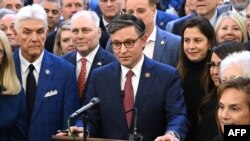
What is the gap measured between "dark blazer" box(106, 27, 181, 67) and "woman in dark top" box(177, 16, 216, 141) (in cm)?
43

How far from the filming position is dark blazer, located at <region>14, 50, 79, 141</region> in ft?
24.1

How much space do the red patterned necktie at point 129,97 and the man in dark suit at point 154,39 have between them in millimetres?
1247

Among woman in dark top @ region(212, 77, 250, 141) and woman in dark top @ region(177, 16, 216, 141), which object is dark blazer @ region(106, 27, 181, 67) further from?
woman in dark top @ region(212, 77, 250, 141)

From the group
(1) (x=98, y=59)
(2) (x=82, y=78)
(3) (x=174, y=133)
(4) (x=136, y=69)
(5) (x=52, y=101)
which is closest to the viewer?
(3) (x=174, y=133)

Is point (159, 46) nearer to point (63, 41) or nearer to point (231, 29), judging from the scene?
point (231, 29)

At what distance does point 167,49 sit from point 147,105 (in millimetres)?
1491

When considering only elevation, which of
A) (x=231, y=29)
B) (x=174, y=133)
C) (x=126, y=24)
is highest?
(x=126, y=24)

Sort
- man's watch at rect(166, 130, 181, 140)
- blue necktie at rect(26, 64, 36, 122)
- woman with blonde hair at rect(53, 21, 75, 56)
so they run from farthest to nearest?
woman with blonde hair at rect(53, 21, 75, 56) → blue necktie at rect(26, 64, 36, 122) → man's watch at rect(166, 130, 181, 140)

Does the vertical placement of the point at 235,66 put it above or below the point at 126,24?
below

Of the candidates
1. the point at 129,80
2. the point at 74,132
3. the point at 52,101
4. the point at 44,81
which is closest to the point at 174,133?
the point at 129,80

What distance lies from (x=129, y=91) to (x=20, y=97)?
1.11 metres

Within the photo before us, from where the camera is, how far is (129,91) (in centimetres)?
684

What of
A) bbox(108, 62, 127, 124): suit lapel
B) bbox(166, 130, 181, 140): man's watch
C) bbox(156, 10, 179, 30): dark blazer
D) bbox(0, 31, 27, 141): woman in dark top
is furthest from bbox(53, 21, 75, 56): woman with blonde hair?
bbox(166, 130, 181, 140): man's watch

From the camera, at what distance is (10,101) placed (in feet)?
23.7
